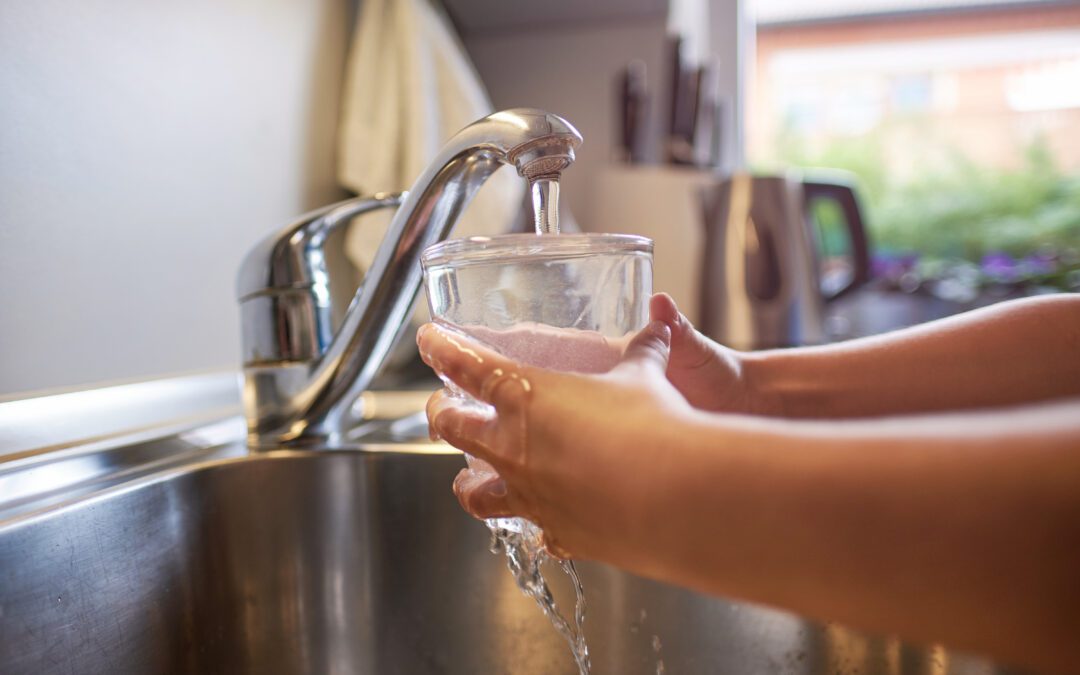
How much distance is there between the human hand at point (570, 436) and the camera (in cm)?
27

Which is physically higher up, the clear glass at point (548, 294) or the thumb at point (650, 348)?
the clear glass at point (548, 294)

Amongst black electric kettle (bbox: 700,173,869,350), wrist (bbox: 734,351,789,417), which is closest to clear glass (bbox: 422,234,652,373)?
wrist (bbox: 734,351,789,417)

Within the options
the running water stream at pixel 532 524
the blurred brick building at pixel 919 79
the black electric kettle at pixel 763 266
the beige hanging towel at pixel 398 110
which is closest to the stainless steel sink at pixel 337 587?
the running water stream at pixel 532 524

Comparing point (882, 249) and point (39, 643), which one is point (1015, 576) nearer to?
point (39, 643)

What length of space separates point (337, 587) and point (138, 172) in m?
0.32

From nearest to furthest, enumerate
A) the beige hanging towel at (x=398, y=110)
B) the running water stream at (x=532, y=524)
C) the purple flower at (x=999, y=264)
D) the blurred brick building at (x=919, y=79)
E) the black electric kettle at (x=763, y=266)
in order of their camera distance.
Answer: the running water stream at (x=532, y=524) → the beige hanging towel at (x=398, y=110) → the black electric kettle at (x=763, y=266) → the purple flower at (x=999, y=264) → the blurred brick building at (x=919, y=79)

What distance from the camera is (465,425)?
307 millimetres

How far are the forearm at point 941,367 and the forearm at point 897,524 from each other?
207 millimetres

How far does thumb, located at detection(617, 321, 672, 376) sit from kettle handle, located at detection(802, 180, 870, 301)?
3.31 ft

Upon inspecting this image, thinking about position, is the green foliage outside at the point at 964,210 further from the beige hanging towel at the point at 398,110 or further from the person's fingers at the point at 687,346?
the person's fingers at the point at 687,346

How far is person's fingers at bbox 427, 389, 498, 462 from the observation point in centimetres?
30

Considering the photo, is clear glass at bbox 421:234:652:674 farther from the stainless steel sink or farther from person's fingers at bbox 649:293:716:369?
the stainless steel sink

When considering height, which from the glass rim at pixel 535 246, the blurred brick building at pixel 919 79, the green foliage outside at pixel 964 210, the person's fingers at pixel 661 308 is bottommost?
the person's fingers at pixel 661 308

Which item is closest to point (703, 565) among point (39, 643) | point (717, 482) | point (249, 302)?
point (717, 482)
